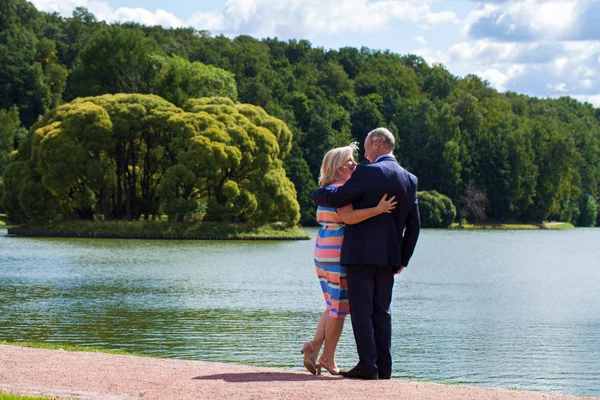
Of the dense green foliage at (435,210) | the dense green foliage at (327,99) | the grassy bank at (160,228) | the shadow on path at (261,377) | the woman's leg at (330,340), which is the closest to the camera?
the shadow on path at (261,377)

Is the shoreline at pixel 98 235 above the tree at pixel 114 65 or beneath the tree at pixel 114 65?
beneath

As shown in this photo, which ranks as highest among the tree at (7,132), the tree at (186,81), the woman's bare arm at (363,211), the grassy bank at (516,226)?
the tree at (186,81)

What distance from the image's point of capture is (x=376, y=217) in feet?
30.6

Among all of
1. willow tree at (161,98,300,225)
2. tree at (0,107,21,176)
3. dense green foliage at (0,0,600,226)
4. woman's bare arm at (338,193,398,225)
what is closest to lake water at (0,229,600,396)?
woman's bare arm at (338,193,398,225)

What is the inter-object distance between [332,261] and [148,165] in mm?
58425

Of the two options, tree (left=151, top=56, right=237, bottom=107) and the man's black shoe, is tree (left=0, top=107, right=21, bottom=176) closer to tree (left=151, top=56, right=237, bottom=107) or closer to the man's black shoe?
tree (left=151, top=56, right=237, bottom=107)

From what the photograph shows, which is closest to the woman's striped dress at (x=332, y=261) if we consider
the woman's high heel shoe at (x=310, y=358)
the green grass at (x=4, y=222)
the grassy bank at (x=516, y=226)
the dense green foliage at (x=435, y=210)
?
the woman's high heel shoe at (x=310, y=358)

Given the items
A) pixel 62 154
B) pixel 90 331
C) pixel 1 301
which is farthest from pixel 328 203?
pixel 62 154

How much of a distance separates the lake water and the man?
5171mm

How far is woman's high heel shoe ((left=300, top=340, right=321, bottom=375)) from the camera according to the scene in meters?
9.50

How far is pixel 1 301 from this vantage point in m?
23.2

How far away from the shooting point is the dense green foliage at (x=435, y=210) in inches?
4026

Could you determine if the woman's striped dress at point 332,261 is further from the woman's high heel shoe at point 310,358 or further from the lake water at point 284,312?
the lake water at point 284,312

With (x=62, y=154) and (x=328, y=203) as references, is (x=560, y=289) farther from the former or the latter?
(x=62, y=154)
